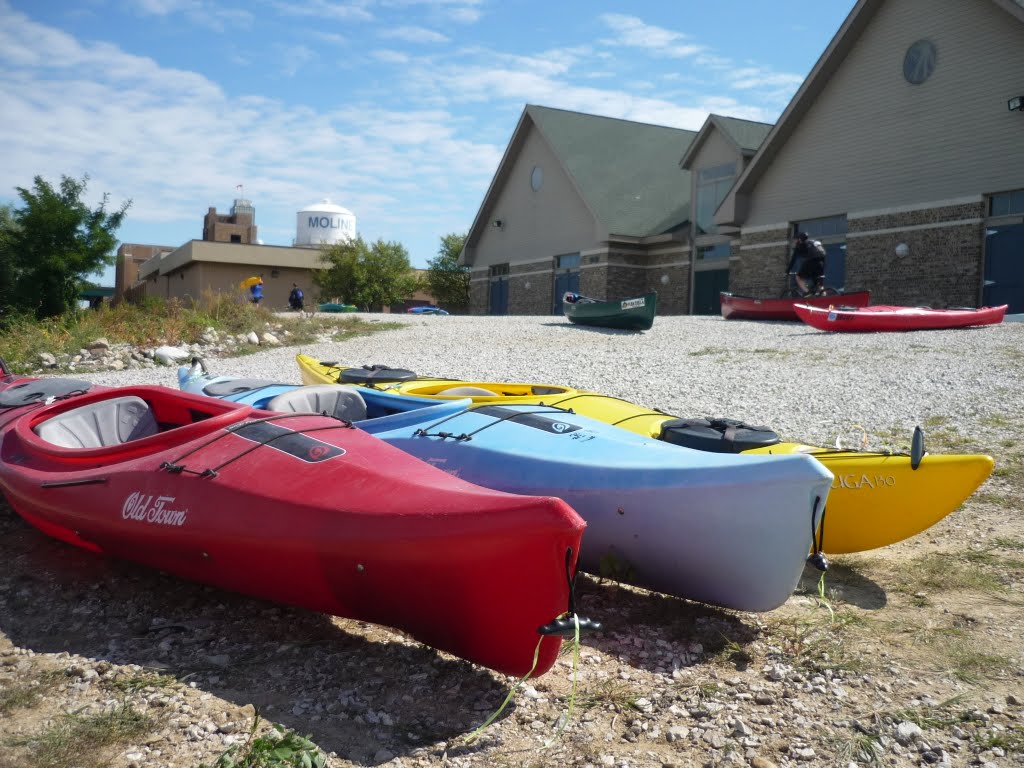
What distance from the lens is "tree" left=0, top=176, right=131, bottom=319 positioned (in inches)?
997

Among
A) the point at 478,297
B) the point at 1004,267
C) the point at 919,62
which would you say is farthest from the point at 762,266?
the point at 478,297

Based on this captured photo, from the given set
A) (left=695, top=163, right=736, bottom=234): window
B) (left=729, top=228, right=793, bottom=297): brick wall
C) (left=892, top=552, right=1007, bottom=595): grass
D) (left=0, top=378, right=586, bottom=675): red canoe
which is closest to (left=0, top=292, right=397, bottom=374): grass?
(left=729, top=228, right=793, bottom=297): brick wall

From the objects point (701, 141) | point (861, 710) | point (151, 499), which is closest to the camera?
point (861, 710)

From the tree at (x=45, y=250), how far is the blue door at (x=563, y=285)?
14.8 m

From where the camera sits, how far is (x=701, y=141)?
24.1 m

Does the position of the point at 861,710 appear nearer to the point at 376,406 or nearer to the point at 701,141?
the point at 376,406

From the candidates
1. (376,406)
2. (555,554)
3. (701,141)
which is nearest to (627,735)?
(555,554)

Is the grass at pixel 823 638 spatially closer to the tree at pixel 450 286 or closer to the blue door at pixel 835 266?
the blue door at pixel 835 266

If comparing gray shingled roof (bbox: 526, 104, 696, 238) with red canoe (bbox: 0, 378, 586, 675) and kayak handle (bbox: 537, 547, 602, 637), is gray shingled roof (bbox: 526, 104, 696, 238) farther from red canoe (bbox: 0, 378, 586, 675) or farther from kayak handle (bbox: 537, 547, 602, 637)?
kayak handle (bbox: 537, 547, 602, 637)

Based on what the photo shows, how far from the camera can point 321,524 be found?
351cm

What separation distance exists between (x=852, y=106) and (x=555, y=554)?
64.8ft

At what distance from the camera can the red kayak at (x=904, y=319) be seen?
Result: 48.3 feet

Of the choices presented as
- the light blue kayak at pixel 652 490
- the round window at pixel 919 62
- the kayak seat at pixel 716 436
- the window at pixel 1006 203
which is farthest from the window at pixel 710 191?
the light blue kayak at pixel 652 490

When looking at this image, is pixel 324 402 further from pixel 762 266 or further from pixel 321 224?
pixel 321 224
